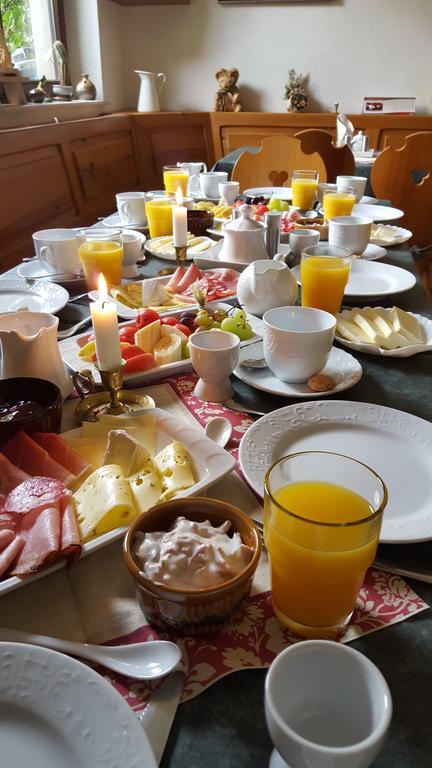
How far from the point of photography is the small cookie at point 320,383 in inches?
36.7

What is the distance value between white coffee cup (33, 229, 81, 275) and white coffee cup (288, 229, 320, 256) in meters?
0.60

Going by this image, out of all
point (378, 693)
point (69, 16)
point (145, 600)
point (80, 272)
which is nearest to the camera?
point (378, 693)

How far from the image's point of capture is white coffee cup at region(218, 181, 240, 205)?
2139 millimetres

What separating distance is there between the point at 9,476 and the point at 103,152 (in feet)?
11.6

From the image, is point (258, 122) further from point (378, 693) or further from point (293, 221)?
point (378, 693)

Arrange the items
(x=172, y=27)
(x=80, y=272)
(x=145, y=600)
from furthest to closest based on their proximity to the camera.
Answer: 1. (x=172, y=27)
2. (x=80, y=272)
3. (x=145, y=600)

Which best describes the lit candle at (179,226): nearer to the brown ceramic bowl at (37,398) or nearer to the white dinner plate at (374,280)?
the white dinner plate at (374,280)

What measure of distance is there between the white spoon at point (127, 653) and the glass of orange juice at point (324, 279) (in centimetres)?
89

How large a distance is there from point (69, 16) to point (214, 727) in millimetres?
4499

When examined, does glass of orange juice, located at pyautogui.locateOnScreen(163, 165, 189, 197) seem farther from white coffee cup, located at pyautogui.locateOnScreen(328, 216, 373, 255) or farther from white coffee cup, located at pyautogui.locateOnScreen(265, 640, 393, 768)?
white coffee cup, located at pyautogui.locateOnScreen(265, 640, 393, 768)

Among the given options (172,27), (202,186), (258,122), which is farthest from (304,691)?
(172,27)

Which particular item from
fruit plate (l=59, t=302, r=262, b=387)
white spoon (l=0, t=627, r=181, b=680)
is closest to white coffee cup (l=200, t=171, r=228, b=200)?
fruit plate (l=59, t=302, r=262, b=387)

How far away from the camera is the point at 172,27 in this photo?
4254 millimetres

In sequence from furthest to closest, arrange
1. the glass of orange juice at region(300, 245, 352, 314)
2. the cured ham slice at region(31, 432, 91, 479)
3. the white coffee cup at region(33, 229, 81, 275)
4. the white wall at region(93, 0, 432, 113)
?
the white wall at region(93, 0, 432, 113), the white coffee cup at region(33, 229, 81, 275), the glass of orange juice at region(300, 245, 352, 314), the cured ham slice at region(31, 432, 91, 479)
